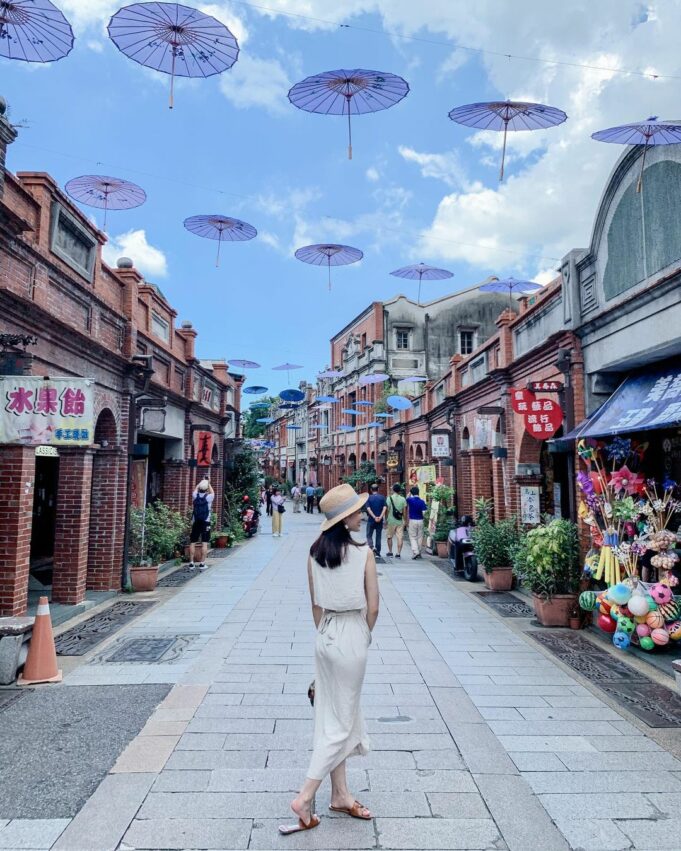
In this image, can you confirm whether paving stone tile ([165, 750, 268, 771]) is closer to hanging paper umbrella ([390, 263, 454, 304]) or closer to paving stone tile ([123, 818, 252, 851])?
paving stone tile ([123, 818, 252, 851])

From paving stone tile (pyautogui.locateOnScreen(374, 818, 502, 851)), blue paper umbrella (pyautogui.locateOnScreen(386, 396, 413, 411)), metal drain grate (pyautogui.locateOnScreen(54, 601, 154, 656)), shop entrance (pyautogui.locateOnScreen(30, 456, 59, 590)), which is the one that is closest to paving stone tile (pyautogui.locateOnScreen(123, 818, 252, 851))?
paving stone tile (pyautogui.locateOnScreen(374, 818, 502, 851))

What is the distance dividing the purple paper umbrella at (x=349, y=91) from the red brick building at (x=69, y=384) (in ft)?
10.9

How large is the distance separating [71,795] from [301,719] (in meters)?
1.74

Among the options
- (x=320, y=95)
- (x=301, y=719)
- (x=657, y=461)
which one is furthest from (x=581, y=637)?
(x=320, y=95)

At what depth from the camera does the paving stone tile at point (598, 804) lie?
3.33 meters

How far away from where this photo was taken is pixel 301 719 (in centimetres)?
472

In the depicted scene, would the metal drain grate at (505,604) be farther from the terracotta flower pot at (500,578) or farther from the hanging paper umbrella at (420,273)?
the hanging paper umbrella at (420,273)

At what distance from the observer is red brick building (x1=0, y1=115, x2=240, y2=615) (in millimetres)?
6398

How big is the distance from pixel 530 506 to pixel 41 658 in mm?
7815

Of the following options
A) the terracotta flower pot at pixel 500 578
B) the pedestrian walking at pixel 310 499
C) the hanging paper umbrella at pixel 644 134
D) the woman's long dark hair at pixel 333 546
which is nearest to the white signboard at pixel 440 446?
the terracotta flower pot at pixel 500 578

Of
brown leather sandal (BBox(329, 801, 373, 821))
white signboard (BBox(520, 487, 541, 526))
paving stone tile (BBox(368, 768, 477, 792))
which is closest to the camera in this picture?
brown leather sandal (BBox(329, 801, 373, 821))

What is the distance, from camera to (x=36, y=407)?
20.5 ft

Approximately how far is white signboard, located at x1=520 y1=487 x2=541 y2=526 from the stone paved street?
3.50 meters

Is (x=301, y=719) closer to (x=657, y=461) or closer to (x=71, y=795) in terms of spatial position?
(x=71, y=795)
